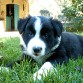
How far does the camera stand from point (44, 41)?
12.6 feet

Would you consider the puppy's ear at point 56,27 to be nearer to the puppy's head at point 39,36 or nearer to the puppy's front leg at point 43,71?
the puppy's head at point 39,36

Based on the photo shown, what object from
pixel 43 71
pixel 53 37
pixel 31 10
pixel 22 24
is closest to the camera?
pixel 43 71

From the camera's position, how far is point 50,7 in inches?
640

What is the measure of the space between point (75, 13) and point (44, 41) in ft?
35.9

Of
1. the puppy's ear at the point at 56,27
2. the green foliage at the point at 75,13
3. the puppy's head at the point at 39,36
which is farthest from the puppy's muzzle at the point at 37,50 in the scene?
the green foliage at the point at 75,13

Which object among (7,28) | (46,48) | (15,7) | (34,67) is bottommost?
(7,28)

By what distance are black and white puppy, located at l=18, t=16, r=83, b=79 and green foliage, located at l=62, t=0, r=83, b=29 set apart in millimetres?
10062

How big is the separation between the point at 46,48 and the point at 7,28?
12819 millimetres

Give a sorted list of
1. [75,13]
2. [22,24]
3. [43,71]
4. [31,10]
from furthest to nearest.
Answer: [31,10]
[75,13]
[22,24]
[43,71]

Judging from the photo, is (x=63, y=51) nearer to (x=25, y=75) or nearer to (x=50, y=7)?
(x=25, y=75)

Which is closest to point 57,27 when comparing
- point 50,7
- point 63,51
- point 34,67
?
point 63,51

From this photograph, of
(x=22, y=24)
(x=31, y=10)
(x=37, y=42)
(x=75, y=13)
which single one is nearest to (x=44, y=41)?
(x=37, y=42)

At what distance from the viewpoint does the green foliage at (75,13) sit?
14.4 metres

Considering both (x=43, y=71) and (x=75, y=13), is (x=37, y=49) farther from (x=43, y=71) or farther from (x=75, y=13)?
(x=75, y=13)
